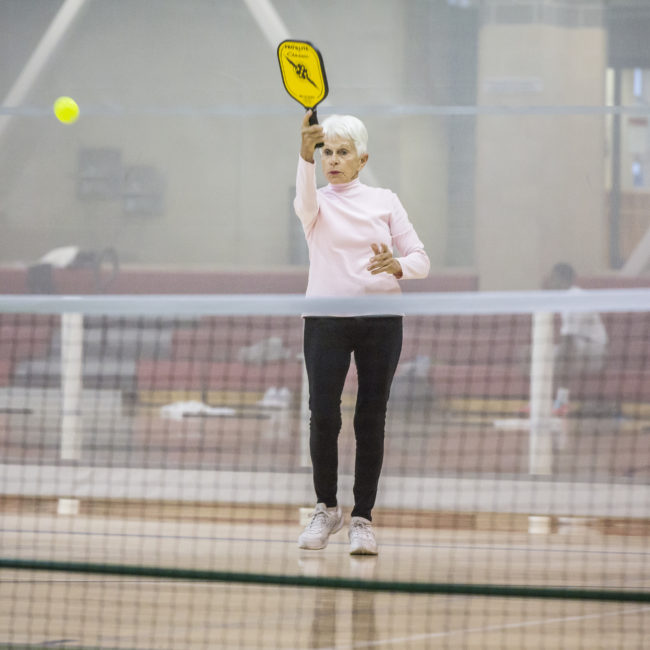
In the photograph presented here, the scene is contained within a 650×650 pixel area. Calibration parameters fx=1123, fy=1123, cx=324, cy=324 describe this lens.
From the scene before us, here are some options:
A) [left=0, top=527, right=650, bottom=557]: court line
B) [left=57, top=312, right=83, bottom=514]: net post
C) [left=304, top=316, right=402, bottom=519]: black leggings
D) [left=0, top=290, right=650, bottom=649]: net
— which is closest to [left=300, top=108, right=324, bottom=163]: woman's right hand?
[left=304, top=316, right=402, bottom=519]: black leggings

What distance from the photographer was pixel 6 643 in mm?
1904

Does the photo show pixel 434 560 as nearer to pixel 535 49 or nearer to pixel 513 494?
pixel 513 494

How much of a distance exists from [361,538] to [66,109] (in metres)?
2.80

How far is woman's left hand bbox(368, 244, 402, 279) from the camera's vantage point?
2.52 meters

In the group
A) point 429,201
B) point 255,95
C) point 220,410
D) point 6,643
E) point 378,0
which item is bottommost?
point 6,643

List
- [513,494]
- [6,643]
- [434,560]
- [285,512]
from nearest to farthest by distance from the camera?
[6,643] → [434,560] → [285,512] → [513,494]

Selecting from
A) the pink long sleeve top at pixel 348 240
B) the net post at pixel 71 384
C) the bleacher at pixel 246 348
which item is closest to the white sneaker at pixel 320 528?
the pink long sleeve top at pixel 348 240

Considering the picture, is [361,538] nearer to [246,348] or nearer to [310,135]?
[310,135]

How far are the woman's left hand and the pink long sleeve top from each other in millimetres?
75

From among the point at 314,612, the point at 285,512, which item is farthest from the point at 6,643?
the point at 285,512

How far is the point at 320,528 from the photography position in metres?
2.84

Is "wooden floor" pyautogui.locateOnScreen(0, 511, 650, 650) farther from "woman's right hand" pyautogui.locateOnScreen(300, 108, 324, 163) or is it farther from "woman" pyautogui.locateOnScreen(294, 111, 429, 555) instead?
"woman's right hand" pyautogui.locateOnScreen(300, 108, 324, 163)

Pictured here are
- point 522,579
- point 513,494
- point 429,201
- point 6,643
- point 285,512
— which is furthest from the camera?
point 429,201

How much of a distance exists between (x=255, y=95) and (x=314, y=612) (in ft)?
10.0
